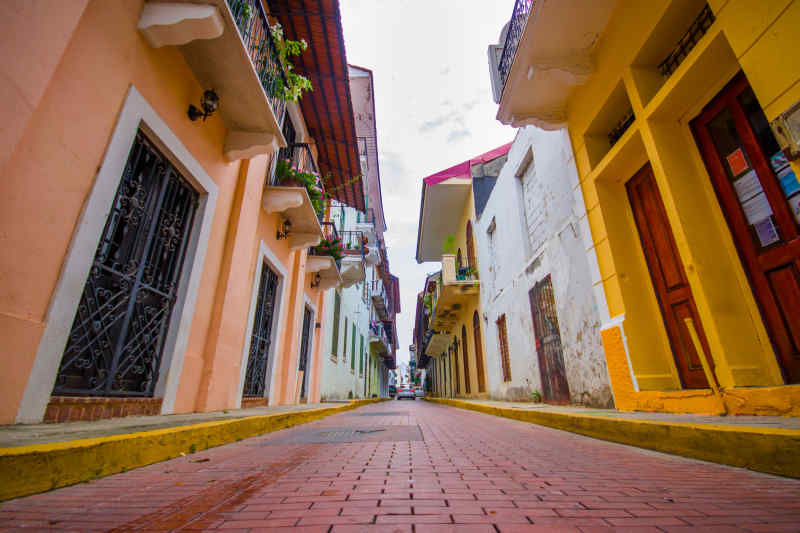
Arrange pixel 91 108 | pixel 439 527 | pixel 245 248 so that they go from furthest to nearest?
pixel 245 248 → pixel 91 108 → pixel 439 527

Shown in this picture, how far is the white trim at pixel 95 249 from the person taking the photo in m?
2.48

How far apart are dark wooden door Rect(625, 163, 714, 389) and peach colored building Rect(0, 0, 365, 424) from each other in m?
5.22

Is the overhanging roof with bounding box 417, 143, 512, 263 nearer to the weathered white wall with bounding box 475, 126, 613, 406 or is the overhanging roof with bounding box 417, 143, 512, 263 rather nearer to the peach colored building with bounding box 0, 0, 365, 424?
the weathered white wall with bounding box 475, 126, 613, 406

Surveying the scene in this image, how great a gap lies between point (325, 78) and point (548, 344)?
24.1ft

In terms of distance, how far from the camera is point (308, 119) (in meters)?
8.95

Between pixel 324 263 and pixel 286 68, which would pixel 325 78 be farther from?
pixel 324 263

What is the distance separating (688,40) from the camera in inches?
158

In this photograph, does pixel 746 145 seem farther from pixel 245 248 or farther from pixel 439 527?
pixel 245 248

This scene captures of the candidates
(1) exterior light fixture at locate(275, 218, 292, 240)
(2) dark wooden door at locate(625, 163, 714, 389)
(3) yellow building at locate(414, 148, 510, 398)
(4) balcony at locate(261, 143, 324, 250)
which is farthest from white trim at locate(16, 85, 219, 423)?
(3) yellow building at locate(414, 148, 510, 398)

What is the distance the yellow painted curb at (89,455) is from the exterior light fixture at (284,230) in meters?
4.94

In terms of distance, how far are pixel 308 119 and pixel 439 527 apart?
939 centimetres

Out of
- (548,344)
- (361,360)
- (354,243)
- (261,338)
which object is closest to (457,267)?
(354,243)

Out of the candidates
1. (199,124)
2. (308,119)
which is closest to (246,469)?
(199,124)

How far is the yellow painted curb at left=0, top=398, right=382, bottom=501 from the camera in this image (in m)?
1.46
